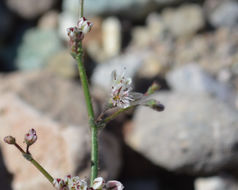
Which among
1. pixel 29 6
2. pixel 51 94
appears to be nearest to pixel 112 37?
pixel 29 6

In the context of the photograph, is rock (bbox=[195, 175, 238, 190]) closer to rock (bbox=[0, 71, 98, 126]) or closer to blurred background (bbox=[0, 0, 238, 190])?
blurred background (bbox=[0, 0, 238, 190])

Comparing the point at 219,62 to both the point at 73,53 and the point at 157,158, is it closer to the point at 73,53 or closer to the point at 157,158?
the point at 157,158

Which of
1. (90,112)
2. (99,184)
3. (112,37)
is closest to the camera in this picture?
(99,184)

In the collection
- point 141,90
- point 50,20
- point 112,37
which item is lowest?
point 141,90

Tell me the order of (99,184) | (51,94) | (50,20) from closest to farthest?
(99,184) < (51,94) < (50,20)

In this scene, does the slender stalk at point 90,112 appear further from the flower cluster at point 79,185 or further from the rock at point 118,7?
the rock at point 118,7

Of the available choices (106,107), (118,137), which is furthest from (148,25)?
(106,107)

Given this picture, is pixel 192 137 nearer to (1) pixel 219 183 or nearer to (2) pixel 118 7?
(1) pixel 219 183
